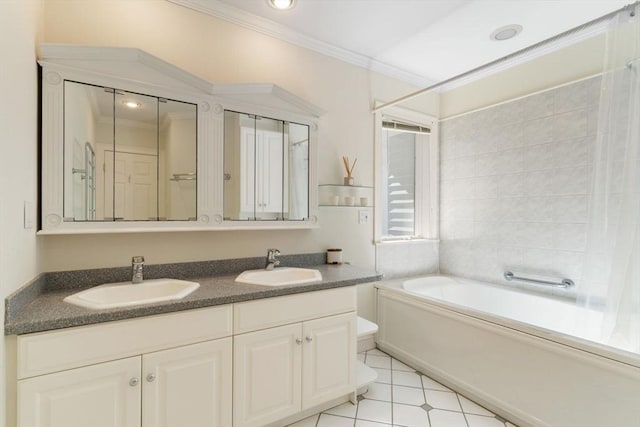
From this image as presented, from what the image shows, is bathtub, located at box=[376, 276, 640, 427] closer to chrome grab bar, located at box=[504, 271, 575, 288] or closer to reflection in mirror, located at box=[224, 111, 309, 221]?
chrome grab bar, located at box=[504, 271, 575, 288]

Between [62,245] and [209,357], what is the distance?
38.5 inches

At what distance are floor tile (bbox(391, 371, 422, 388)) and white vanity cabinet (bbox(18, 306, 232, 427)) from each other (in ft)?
4.10

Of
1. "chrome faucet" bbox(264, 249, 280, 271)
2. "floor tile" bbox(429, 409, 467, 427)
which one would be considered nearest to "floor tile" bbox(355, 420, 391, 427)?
"floor tile" bbox(429, 409, 467, 427)

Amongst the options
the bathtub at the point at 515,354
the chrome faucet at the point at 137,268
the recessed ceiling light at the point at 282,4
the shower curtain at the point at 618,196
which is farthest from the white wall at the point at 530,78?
the chrome faucet at the point at 137,268

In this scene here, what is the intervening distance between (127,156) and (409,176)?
8.27 feet

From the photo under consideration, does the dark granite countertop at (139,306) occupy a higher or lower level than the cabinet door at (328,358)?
higher

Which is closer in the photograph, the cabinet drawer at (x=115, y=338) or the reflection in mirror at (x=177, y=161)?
the cabinet drawer at (x=115, y=338)

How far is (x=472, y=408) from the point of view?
182 centimetres

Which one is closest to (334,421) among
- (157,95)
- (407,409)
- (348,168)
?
(407,409)

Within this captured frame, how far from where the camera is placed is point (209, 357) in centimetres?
137

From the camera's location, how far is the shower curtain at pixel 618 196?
134cm

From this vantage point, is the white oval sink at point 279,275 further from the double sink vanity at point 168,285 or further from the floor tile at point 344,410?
the floor tile at point 344,410

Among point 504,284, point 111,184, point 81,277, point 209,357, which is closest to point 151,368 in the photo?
point 209,357

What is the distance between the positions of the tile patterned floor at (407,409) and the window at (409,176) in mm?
1238
